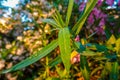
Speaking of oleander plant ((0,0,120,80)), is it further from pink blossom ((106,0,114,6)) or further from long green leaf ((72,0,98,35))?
long green leaf ((72,0,98,35))

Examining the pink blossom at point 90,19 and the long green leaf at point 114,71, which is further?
the pink blossom at point 90,19

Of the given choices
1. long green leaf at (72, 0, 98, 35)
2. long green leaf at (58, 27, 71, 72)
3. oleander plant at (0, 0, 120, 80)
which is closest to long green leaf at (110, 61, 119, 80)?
oleander plant at (0, 0, 120, 80)

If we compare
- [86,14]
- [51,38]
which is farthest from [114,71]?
[51,38]

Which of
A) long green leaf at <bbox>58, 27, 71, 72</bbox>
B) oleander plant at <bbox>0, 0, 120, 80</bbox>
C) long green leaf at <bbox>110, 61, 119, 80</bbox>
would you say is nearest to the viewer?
long green leaf at <bbox>58, 27, 71, 72</bbox>

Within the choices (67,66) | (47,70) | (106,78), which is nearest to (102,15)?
(47,70)

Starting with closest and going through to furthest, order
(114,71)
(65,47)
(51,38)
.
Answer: (65,47)
(114,71)
(51,38)

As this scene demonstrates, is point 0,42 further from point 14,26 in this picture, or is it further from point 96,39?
point 96,39

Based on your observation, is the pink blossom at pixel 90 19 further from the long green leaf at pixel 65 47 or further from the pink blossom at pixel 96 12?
the long green leaf at pixel 65 47

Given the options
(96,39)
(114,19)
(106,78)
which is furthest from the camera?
(96,39)

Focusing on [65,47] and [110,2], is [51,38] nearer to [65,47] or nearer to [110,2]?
[110,2]

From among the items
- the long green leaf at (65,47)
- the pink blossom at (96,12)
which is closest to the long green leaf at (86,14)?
the long green leaf at (65,47)

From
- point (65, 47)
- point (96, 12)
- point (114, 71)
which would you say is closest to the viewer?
point (65, 47)
